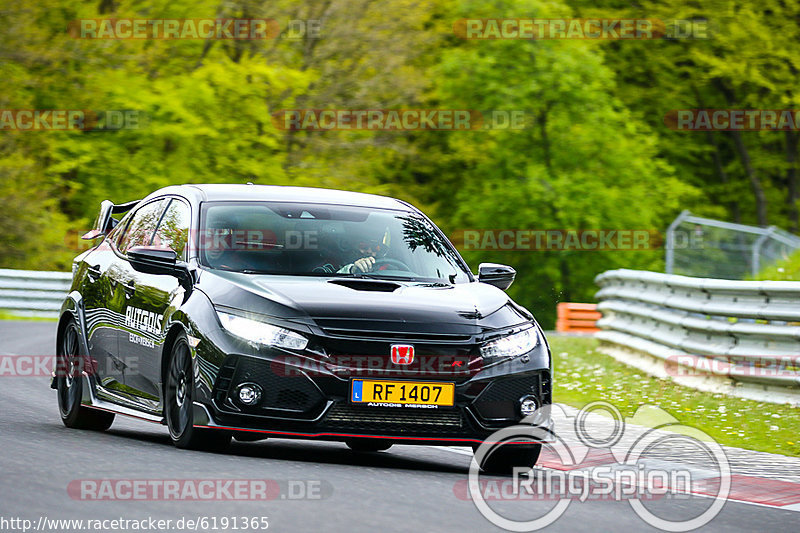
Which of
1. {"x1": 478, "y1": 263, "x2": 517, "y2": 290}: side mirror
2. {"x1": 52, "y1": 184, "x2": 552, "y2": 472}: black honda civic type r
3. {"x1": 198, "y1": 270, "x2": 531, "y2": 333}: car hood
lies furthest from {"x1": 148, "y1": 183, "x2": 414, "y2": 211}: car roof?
{"x1": 198, "y1": 270, "x2": 531, "y2": 333}: car hood

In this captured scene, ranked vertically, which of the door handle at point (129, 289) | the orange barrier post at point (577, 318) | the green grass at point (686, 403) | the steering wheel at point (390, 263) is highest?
the steering wheel at point (390, 263)

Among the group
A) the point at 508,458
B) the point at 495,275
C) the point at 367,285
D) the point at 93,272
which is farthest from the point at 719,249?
the point at 367,285

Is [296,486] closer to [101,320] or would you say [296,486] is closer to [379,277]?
[379,277]

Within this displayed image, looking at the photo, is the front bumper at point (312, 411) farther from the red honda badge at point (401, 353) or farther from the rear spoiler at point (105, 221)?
the rear spoiler at point (105, 221)

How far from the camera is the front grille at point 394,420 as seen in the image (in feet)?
26.5

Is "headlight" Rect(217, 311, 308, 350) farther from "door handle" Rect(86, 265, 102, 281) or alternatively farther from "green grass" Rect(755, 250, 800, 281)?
"green grass" Rect(755, 250, 800, 281)

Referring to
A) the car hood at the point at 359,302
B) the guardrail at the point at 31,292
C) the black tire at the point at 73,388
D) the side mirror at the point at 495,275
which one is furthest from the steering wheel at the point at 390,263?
the guardrail at the point at 31,292

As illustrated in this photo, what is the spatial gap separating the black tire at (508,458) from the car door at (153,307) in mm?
1992

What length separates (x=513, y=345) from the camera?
27.9ft

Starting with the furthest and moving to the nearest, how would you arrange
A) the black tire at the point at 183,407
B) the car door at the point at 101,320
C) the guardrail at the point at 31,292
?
the guardrail at the point at 31,292, the car door at the point at 101,320, the black tire at the point at 183,407

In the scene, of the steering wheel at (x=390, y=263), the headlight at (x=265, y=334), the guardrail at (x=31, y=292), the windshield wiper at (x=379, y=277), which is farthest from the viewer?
the guardrail at (x=31, y=292)

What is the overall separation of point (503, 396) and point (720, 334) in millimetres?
6053

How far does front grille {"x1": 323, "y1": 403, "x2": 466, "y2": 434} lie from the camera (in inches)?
317

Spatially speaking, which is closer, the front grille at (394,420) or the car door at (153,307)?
the front grille at (394,420)
